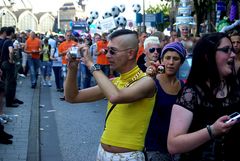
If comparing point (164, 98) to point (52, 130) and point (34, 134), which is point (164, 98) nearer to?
point (34, 134)

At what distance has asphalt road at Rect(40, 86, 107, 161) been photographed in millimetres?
7656

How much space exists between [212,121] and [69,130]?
23.1ft

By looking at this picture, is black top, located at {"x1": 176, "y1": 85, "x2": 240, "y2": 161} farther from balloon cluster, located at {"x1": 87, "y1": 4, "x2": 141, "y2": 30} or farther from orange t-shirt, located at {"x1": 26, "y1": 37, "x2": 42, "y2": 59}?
balloon cluster, located at {"x1": 87, "y1": 4, "x2": 141, "y2": 30}

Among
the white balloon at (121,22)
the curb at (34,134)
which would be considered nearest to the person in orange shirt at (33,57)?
the curb at (34,134)

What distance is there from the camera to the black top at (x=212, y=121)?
2.62 meters

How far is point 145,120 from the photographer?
3379 mm

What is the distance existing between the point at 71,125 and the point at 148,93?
6822 millimetres

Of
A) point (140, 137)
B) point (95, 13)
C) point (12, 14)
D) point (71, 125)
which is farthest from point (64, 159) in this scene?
point (12, 14)

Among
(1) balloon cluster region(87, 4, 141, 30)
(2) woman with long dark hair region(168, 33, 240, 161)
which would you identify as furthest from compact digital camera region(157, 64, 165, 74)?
(1) balloon cluster region(87, 4, 141, 30)

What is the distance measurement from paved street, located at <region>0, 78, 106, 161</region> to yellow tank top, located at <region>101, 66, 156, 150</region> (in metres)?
3.85

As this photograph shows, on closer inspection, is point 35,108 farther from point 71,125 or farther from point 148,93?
point 148,93

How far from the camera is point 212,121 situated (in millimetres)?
2615

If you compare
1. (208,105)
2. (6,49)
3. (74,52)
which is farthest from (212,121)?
(6,49)

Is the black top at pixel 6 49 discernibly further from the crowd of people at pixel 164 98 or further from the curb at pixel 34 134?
the crowd of people at pixel 164 98
